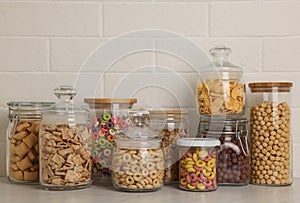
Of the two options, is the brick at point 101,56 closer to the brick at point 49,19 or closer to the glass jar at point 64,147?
the brick at point 49,19

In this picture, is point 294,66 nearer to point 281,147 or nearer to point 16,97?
point 281,147

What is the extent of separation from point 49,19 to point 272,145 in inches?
30.4

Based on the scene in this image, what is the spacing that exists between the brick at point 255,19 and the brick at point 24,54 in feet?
1.74

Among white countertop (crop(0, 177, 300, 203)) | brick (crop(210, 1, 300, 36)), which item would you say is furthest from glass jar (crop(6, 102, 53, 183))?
brick (crop(210, 1, 300, 36))

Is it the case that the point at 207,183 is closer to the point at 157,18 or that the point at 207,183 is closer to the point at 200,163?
the point at 200,163

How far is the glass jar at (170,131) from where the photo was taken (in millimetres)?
1207

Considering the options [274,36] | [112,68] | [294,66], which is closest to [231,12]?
[274,36]

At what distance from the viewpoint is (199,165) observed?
1130 mm

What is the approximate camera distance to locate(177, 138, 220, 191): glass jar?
3.71 feet

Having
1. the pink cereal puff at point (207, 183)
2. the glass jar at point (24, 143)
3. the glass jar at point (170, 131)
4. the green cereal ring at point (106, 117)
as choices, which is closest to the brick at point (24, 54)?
the glass jar at point (24, 143)

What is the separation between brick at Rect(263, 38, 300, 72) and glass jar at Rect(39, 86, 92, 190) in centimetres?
59

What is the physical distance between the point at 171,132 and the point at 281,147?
0.30 m

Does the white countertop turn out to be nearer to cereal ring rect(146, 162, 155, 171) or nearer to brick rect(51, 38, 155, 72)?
cereal ring rect(146, 162, 155, 171)

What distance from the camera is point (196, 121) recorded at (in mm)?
1364
